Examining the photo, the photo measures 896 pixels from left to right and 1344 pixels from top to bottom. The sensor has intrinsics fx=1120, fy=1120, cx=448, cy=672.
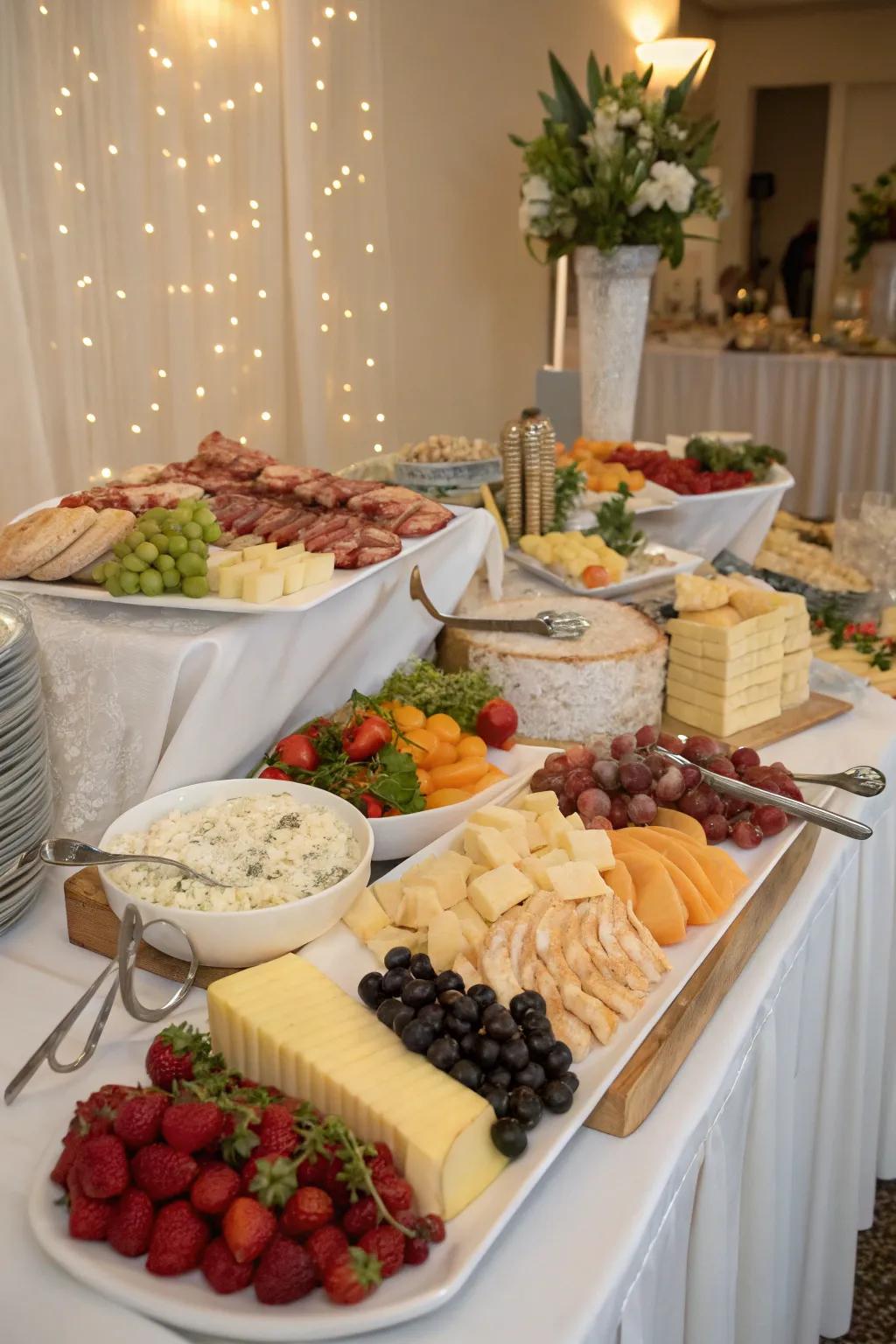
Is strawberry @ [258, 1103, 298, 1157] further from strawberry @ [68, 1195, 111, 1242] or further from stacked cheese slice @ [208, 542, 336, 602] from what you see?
stacked cheese slice @ [208, 542, 336, 602]

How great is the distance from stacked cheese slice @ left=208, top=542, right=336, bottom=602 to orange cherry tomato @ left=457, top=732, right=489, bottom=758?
30 centimetres

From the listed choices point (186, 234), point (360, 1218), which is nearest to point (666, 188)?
point (186, 234)

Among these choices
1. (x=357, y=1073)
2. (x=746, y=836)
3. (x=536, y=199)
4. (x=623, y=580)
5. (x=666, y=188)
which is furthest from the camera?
(x=536, y=199)

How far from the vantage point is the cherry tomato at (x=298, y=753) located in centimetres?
149

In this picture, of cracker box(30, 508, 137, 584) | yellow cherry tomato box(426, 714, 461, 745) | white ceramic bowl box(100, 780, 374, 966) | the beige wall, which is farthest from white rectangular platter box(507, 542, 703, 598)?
the beige wall

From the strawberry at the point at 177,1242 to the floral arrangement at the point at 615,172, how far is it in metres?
3.13

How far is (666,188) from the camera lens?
→ 3252 millimetres

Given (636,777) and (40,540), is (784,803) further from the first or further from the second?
(40,540)

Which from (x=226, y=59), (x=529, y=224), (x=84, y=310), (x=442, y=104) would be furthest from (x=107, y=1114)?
(x=442, y=104)

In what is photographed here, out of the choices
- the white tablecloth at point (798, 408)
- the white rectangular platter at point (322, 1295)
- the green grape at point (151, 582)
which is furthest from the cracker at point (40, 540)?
the white tablecloth at point (798, 408)

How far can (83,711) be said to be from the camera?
146cm

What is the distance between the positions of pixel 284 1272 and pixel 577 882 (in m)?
0.48

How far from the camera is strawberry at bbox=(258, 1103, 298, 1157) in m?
0.80

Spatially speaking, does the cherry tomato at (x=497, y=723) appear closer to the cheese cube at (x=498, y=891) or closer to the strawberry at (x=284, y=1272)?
the cheese cube at (x=498, y=891)
